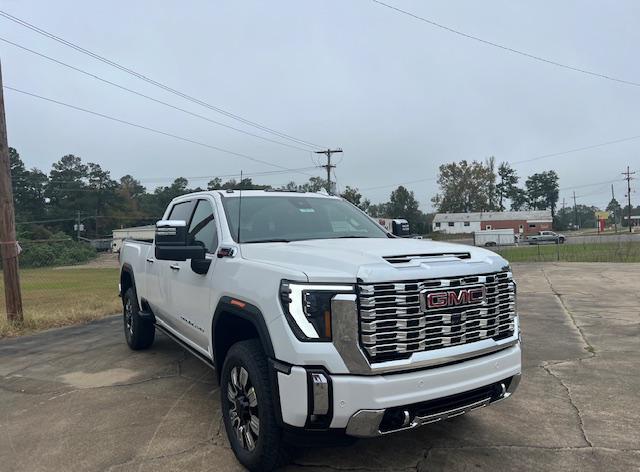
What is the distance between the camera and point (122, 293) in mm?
6969

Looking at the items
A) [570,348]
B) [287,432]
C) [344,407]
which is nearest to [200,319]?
[287,432]

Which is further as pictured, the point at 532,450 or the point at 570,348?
the point at 570,348

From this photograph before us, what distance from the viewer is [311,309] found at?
9.32 ft

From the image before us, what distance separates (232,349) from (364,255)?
3.62 feet

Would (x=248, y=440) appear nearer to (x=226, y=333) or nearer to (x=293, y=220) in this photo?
(x=226, y=333)

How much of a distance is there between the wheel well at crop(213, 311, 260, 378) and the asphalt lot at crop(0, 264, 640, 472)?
654 millimetres

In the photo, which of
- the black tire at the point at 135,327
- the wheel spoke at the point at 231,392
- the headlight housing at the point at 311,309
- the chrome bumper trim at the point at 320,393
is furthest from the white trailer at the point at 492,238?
the chrome bumper trim at the point at 320,393

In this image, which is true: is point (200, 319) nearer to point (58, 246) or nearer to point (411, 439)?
point (411, 439)

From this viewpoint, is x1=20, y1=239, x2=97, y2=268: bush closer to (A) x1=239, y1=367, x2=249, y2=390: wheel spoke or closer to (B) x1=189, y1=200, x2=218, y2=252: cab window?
(B) x1=189, y1=200, x2=218, y2=252: cab window

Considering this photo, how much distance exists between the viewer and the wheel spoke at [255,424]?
311 cm

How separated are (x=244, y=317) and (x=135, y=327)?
12.3 feet

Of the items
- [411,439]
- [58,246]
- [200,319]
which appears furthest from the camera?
[58,246]

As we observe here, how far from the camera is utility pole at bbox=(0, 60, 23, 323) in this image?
8.62 metres

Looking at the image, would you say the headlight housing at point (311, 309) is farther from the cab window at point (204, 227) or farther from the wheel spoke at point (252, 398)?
the cab window at point (204, 227)
